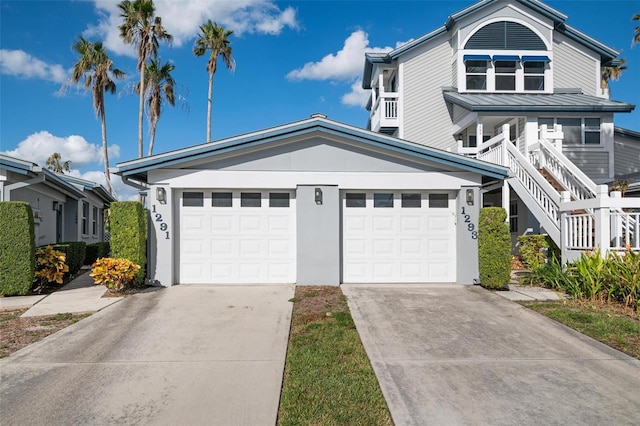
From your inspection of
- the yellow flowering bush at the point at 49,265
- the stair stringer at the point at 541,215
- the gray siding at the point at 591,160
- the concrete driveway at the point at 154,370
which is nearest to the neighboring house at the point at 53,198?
the yellow flowering bush at the point at 49,265

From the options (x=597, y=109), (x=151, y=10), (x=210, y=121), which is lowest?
(x=597, y=109)

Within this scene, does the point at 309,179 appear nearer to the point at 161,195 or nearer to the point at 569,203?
the point at 161,195

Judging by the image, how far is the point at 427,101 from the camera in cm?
1752

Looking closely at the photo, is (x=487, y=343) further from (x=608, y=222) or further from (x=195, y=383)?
(x=608, y=222)

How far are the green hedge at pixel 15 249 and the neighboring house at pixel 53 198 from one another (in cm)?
165

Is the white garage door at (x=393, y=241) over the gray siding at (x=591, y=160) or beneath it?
beneath

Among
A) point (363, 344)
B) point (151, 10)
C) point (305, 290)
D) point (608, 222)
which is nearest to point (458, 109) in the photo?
point (608, 222)

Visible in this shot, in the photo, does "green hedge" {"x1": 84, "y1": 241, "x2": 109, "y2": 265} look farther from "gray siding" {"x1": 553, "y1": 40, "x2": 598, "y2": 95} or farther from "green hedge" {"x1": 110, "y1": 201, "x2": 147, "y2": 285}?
"gray siding" {"x1": 553, "y1": 40, "x2": 598, "y2": 95}

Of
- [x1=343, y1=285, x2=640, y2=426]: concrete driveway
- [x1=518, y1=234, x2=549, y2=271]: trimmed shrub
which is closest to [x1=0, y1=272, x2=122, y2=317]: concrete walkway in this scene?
[x1=343, y1=285, x2=640, y2=426]: concrete driveway

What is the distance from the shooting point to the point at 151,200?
945cm

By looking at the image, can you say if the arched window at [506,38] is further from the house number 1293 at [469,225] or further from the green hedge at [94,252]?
the green hedge at [94,252]

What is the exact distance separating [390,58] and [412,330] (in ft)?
45.9

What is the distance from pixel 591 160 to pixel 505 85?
468 centimetres

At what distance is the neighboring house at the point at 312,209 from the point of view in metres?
9.46
